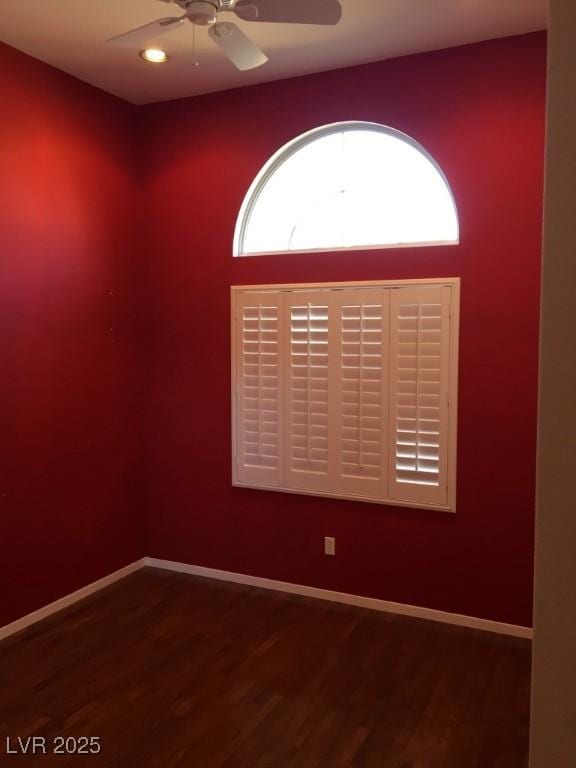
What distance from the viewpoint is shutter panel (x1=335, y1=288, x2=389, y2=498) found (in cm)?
342

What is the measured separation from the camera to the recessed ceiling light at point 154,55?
3.21 metres

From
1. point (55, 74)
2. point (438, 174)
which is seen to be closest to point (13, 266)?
point (55, 74)

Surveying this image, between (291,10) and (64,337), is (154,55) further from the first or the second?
(64,337)

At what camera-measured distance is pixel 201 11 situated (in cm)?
229

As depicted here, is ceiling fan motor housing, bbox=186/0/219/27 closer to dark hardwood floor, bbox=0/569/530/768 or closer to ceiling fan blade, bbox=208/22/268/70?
ceiling fan blade, bbox=208/22/268/70

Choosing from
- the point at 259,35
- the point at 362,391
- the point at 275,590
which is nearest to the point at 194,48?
the point at 259,35

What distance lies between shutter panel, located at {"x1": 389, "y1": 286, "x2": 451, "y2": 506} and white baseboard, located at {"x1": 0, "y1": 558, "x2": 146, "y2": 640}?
1812 mm

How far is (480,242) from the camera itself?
10.5ft

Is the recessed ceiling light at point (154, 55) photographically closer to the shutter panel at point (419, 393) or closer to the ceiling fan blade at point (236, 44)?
the ceiling fan blade at point (236, 44)

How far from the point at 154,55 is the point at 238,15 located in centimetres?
115

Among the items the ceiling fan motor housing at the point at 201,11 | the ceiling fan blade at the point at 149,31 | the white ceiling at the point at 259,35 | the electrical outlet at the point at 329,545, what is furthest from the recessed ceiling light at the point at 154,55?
the electrical outlet at the point at 329,545

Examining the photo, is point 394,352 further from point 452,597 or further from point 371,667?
point 371,667

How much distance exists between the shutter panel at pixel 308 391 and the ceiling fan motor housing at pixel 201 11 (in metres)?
1.56

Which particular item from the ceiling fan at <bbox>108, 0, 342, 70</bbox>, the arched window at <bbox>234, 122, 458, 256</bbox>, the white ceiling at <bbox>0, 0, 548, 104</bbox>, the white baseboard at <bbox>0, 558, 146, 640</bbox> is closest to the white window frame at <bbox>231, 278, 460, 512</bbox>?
the arched window at <bbox>234, 122, 458, 256</bbox>
